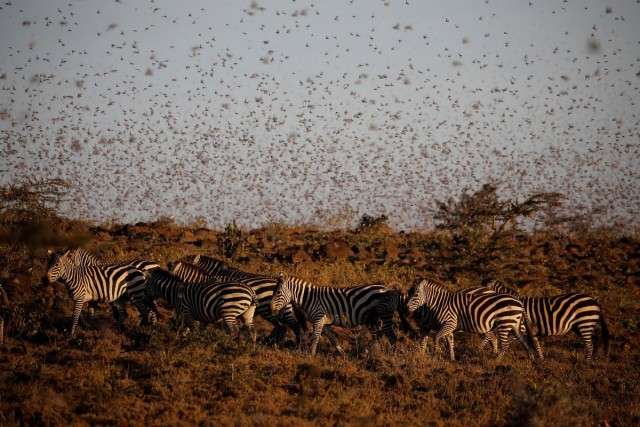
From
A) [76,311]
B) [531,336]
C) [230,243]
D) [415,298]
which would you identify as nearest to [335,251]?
[230,243]

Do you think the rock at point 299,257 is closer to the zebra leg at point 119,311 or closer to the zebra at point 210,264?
the zebra at point 210,264

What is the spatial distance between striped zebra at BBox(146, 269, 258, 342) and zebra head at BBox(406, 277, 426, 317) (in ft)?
10.6

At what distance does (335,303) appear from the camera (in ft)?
50.6

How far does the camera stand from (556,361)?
15.3m

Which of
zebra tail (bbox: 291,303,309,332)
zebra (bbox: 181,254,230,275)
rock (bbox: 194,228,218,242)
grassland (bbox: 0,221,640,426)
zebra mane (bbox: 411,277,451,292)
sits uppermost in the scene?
rock (bbox: 194,228,218,242)

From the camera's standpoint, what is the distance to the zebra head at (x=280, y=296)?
49.4ft

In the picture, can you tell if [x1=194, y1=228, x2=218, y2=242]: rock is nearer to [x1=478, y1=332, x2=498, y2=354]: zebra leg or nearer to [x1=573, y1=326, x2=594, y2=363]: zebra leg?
[x1=478, y1=332, x2=498, y2=354]: zebra leg

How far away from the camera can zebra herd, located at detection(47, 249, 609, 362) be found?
48.9 feet

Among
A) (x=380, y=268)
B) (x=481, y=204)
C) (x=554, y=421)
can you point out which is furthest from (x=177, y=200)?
(x=554, y=421)

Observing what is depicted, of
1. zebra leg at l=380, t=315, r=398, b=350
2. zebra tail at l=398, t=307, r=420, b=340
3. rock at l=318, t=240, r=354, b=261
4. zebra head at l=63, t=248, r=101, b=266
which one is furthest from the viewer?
rock at l=318, t=240, r=354, b=261

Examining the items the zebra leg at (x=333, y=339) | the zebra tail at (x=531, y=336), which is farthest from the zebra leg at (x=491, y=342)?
the zebra leg at (x=333, y=339)

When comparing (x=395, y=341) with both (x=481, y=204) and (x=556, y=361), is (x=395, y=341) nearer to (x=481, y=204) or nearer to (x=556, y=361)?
(x=556, y=361)

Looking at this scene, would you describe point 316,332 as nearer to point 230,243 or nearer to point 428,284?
point 428,284

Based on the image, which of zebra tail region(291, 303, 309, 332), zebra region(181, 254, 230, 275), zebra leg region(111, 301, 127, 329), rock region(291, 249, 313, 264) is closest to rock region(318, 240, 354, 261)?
rock region(291, 249, 313, 264)
